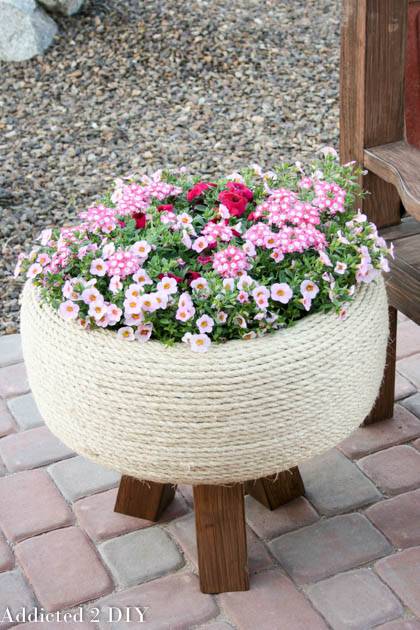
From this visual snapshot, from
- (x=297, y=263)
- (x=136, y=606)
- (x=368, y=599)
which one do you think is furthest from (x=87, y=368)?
(x=368, y=599)

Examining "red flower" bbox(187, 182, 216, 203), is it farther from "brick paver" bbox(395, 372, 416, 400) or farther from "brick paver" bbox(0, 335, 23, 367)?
"brick paver" bbox(0, 335, 23, 367)

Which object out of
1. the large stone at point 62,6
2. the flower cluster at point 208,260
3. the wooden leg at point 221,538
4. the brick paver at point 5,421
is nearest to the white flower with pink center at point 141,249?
the flower cluster at point 208,260

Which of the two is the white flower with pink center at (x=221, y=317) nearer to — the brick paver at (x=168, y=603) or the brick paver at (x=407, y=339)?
the brick paver at (x=168, y=603)

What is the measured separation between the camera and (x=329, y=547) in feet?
6.93

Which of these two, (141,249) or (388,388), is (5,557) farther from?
(388,388)

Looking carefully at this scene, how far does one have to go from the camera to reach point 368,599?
6.45ft

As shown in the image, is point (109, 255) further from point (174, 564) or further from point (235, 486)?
point (174, 564)

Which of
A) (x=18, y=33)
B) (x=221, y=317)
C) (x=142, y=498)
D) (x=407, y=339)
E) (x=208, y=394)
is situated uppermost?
(x=221, y=317)

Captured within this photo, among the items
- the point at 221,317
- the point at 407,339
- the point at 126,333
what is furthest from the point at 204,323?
the point at 407,339

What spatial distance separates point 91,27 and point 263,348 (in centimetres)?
374

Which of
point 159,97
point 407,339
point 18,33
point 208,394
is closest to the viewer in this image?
point 208,394

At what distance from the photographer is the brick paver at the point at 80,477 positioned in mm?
2336

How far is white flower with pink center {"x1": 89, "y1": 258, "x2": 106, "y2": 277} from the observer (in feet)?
5.80

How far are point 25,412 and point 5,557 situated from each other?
1.93 ft
